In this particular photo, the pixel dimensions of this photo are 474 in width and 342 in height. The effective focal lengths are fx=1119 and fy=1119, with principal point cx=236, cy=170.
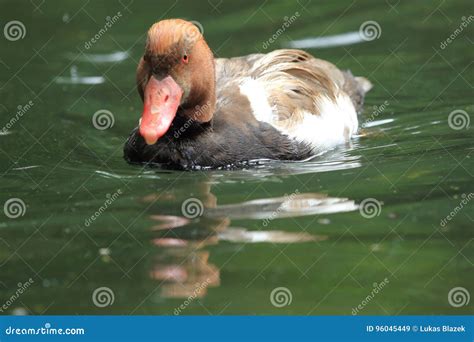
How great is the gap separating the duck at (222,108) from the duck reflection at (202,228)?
0.61 metres

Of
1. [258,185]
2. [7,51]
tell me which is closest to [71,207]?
[258,185]

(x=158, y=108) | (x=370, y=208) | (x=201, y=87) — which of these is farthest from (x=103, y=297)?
(x=201, y=87)

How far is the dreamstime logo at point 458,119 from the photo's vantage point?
39.8 ft

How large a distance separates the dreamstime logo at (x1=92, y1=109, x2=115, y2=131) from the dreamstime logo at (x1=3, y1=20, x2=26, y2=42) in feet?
8.42

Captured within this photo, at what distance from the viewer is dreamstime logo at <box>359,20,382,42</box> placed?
15094 millimetres

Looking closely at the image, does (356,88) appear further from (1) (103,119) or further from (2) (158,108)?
(2) (158,108)

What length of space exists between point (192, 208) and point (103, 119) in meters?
3.51
